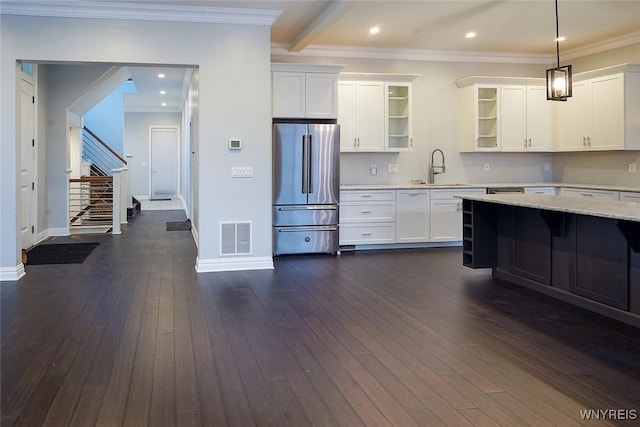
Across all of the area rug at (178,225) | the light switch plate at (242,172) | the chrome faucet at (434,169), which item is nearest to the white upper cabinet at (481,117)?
the chrome faucet at (434,169)

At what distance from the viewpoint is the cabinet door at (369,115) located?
23.4 feet

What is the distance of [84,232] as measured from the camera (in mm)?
8930

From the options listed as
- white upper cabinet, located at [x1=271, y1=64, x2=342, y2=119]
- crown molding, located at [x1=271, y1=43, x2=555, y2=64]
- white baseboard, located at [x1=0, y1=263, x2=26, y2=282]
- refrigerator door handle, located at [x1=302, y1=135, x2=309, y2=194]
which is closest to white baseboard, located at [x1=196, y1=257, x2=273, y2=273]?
refrigerator door handle, located at [x1=302, y1=135, x2=309, y2=194]

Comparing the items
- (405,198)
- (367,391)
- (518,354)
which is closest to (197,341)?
(367,391)

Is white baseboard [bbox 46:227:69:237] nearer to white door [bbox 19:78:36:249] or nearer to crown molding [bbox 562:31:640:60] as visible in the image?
white door [bbox 19:78:36:249]

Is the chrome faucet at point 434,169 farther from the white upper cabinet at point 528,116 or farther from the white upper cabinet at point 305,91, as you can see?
the white upper cabinet at point 305,91

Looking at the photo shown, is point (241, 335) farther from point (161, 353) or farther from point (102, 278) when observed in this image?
point (102, 278)

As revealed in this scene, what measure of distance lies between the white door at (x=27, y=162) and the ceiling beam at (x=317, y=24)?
3618 mm

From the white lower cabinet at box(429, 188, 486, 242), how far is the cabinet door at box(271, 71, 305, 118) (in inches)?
86.5

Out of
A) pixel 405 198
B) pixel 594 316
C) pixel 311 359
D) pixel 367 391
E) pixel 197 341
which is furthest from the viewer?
pixel 405 198

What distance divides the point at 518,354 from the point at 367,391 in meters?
1.09

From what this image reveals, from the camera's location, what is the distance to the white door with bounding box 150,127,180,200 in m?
16.5

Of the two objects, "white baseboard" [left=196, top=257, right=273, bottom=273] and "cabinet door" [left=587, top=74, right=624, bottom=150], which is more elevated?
"cabinet door" [left=587, top=74, right=624, bottom=150]

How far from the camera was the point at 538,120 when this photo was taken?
25.1ft
